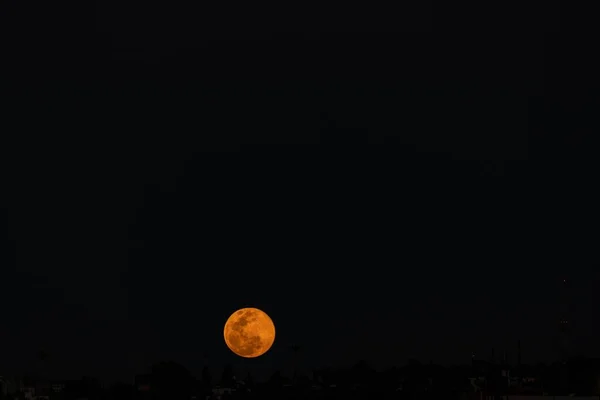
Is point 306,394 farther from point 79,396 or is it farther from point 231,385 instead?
point 231,385

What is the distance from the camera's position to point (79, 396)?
144 meters

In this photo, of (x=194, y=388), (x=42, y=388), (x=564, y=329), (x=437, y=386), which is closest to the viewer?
(x=564, y=329)

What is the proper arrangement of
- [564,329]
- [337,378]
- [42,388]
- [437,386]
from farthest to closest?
[42,388] < [337,378] < [437,386] < [564,329]

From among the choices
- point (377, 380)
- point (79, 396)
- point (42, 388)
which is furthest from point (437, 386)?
point (42, 388)

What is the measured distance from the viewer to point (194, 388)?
142 metres

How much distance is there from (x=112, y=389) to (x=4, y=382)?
15.8 meters

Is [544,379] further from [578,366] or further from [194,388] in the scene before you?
[194,388]

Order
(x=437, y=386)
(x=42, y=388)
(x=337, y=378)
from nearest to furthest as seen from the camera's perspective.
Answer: (x=437, y=386) → (x=337, y=378) → (x=42, y=388)

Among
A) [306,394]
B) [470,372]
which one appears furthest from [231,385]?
[306,394]

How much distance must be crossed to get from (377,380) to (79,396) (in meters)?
36.5

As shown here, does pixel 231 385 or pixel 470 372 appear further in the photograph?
pixel 231 385

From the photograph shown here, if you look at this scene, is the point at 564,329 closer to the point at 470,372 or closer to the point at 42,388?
the point at 470,372

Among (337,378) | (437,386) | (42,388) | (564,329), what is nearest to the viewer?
(564,329)

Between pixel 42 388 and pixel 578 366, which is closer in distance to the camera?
pixel 578 366
